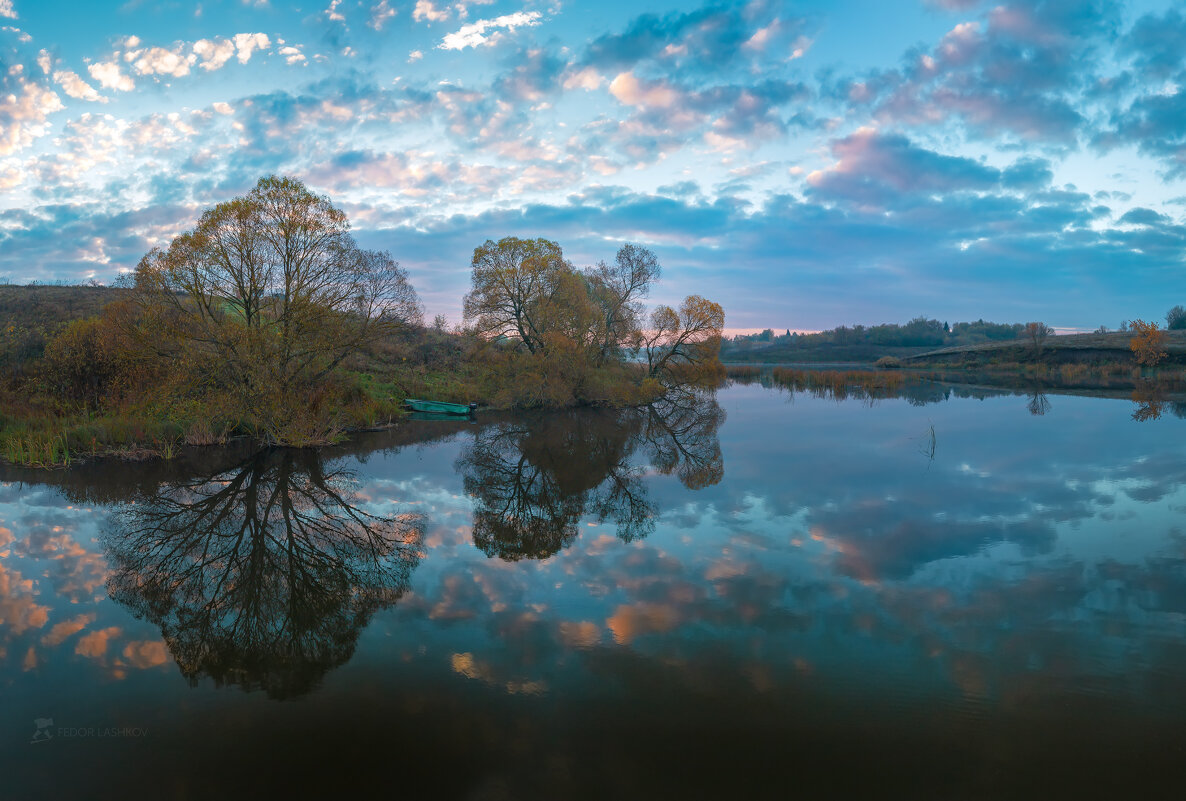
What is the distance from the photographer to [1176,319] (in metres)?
87.8

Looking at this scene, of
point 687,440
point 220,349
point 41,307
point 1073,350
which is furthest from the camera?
point 1073,350

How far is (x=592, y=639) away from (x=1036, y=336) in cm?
9708

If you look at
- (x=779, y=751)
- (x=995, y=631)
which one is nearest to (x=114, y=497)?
(x=779, y=751)

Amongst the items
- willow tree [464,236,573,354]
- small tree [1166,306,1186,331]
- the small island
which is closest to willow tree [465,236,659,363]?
willow tree [464,236,573,354]

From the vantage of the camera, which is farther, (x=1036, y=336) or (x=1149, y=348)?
(x=1036, y=336)

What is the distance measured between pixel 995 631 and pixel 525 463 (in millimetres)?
12456

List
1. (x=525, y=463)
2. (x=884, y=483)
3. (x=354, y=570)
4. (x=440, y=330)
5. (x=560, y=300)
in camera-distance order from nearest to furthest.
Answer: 1. (x=354, y=570)
2. (x=884, y=483)
3. (x=525, y=463)
4. (x=560, y=300)
5. (x=440, y=330)

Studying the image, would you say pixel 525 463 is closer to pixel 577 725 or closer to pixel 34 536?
pixel 34 536

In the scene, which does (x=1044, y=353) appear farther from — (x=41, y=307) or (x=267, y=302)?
(x=41, y=307)

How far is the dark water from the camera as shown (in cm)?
437

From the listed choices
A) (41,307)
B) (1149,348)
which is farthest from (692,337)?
(1149,348)

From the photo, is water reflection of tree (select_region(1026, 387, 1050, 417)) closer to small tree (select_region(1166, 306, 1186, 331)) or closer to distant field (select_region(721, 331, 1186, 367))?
distant field (select_region(721, 331, 1186, 367))

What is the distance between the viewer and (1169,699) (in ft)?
16.7

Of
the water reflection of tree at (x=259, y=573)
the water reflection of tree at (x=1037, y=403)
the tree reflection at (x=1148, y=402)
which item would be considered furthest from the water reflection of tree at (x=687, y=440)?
the tree reflection at (x=1148, y=402)
